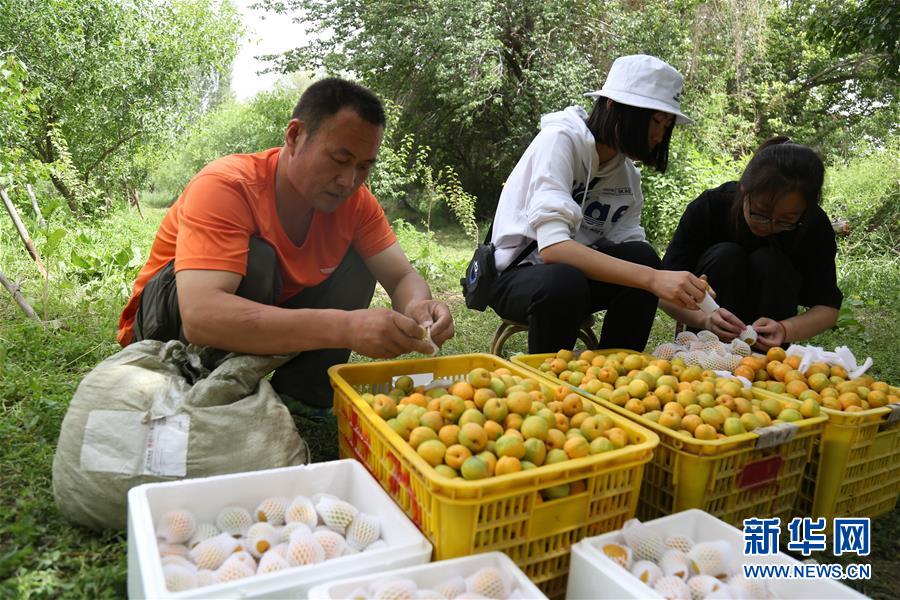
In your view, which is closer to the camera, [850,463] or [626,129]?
[850,463]

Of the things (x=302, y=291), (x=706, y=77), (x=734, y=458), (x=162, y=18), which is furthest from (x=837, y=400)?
(x=706, y=77)

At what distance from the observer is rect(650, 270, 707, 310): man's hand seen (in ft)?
7.21

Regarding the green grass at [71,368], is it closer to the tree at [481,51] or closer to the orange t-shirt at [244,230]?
the orange t-shirt at [244,230]

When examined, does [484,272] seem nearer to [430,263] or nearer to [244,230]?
[244,230]

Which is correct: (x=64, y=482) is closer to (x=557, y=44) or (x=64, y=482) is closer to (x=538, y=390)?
(x=538, y=390)

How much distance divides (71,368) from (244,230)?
159 centimetres

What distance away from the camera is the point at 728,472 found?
1625 mm

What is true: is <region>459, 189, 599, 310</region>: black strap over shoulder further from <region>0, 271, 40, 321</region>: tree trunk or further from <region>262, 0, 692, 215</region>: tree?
<region>262, 0, 692, 215</region>: tree

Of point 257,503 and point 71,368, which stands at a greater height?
point 257,503

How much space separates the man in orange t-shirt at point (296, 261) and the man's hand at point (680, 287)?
79cm

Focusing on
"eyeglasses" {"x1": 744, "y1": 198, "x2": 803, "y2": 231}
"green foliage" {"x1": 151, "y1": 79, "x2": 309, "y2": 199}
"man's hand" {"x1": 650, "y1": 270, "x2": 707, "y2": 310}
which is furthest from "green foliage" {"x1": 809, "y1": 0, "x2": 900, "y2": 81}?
"green foliage" {"x1": 151, "y1": 79, "x2": 309, "y2": 199}

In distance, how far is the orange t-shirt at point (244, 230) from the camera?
1.79 metres

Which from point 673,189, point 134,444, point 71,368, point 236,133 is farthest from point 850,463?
point 236,133

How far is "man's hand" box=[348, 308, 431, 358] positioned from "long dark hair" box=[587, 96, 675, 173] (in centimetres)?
129
